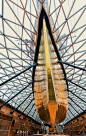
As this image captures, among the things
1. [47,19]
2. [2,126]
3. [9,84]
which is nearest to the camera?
[47,19]

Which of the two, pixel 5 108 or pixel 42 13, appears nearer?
pixel 42 13

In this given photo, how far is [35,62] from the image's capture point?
14461 mm

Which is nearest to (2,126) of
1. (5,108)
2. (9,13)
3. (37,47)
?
(5,108)

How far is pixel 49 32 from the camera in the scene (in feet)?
37.5

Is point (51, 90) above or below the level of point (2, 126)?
above

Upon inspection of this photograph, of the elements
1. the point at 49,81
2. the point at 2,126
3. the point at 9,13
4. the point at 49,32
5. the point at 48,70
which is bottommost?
the point at 2,126

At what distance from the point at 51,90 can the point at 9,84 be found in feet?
50.8

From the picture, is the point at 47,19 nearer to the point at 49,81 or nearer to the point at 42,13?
the point at 42,13

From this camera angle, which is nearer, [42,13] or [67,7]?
[42,13]

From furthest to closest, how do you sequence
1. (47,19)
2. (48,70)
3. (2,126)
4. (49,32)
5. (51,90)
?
(2,126), (49,32), (47,19), (48,70), (51,90)

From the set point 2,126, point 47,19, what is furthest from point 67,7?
point 2,126

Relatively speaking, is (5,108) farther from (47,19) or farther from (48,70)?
(47,19)

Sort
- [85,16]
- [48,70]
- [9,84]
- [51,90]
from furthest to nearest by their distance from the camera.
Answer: [9,84]
[85,16]
[48,70]
[51,90]

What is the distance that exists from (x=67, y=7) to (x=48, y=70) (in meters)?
8.03
